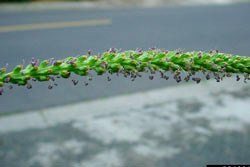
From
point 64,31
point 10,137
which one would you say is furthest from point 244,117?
point 64,31

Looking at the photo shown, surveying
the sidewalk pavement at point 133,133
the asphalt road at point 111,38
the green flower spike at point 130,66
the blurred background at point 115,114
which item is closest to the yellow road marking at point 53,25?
the blurred background at point 115,114

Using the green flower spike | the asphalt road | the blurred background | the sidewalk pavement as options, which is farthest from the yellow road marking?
the green flower spike

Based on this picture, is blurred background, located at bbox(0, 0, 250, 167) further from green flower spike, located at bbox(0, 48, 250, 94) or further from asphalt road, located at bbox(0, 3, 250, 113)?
green flower spike, located at bbox(0, 48, 250, 94)

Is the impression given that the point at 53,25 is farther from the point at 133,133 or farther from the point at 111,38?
the point at 133,133

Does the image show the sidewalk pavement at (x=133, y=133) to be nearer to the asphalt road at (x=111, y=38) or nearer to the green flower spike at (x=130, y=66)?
the asphalt road at (x=111, y=38)

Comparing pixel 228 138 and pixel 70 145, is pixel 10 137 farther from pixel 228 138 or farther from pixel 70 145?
pixel 228 138

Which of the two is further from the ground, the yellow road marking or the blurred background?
the yellow road marking

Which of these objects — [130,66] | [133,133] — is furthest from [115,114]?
[130,66]
